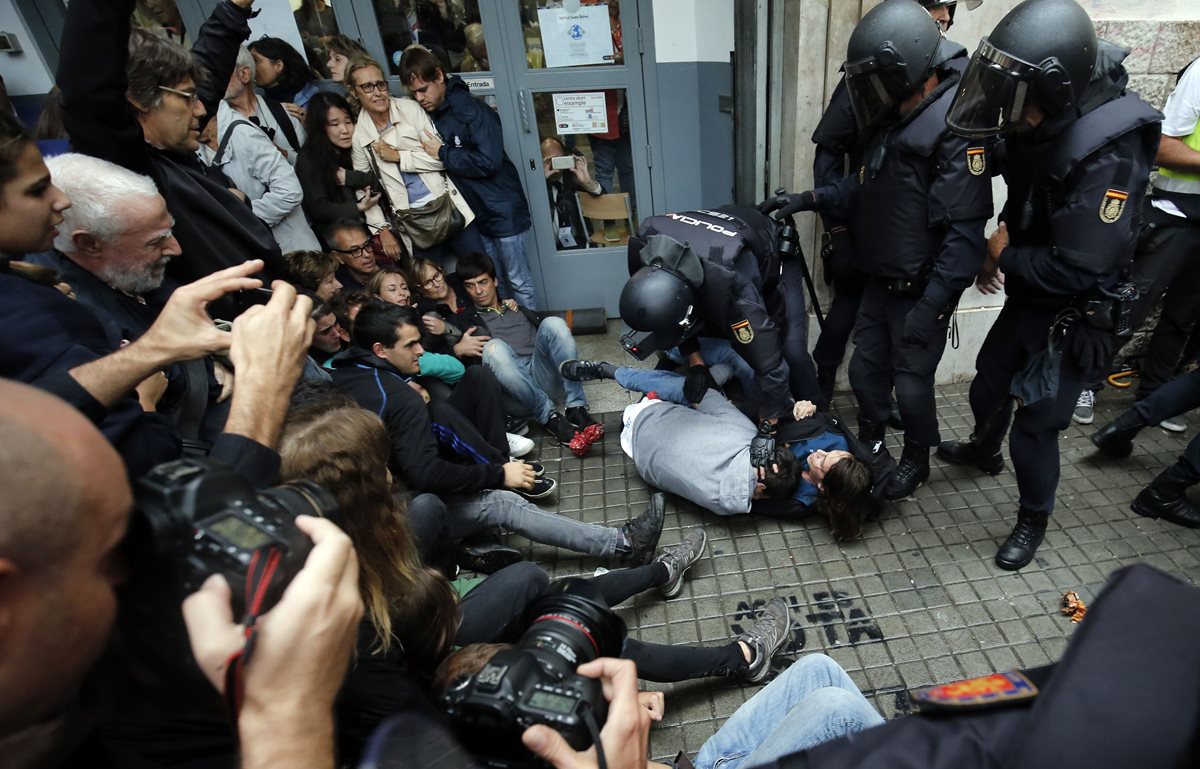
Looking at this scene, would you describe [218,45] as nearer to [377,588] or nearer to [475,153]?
[475,153]

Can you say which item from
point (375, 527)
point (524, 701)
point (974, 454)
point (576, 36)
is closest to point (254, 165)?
point (576, 36)

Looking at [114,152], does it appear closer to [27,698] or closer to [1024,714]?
[27,698]

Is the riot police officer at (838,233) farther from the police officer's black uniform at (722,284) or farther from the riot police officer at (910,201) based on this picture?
the police officer's black uniform at (722,284)

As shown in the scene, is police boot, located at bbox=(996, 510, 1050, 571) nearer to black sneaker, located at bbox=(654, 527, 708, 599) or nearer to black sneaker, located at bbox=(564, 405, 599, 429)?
black sneaker, located at bbox=(654, 527, 708, 599)

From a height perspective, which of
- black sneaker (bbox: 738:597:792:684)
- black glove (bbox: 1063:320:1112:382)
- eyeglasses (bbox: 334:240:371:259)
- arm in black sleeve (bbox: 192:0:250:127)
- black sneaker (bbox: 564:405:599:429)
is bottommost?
black sneaker (bbox: 738:597:792:684)

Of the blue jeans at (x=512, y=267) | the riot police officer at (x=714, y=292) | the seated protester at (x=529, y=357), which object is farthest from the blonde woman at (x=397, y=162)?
the riot police officer at (x=714, y=292)

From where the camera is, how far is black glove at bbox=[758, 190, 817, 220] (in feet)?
10.4

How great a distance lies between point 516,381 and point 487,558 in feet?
3.68

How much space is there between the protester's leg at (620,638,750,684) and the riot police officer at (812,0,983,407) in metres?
1.81

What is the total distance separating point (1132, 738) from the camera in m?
0.66

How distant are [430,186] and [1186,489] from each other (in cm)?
441

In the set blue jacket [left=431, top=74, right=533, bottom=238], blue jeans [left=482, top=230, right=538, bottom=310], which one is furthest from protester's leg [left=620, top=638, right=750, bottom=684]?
blue jacket [left=431, top=74, right=533, bottom=238]

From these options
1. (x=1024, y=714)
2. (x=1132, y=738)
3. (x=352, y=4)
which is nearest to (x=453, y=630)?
(x=1024, y=714)

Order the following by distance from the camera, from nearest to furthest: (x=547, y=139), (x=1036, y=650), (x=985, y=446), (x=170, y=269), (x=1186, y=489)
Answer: (x=170, y=269)
(x=1036, y=650)
(x=1186, y=489)
(x=985, y=446)
(x=547, y=139)
